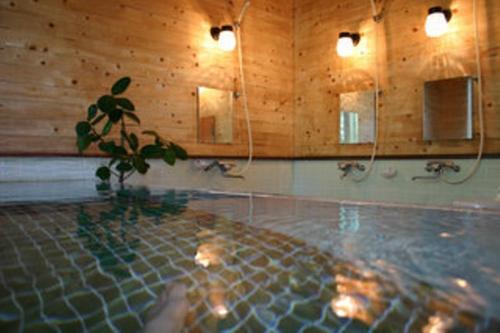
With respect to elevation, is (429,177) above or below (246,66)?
below

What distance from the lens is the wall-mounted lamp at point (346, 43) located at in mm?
3422

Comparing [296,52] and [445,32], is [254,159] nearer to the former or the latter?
[296,52]

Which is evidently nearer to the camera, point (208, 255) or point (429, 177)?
point (208, 255)

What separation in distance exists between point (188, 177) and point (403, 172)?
1702 mm

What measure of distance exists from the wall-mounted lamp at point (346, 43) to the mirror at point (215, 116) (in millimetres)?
1015

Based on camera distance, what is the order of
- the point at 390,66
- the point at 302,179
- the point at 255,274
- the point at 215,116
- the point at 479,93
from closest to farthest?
the point at 255,274
the point at 479,93
the point at 390,66
the point at 215,116
the point at 302,179

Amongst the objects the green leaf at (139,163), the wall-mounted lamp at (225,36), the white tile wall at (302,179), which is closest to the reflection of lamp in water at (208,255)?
the white tile wall at (302,179)

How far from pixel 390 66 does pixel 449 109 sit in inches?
24.0

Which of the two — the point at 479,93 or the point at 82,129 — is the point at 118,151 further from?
the point at 479,93

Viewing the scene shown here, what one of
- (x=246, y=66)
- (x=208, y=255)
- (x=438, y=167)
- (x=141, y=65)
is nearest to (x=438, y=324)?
(x=208, y=255)

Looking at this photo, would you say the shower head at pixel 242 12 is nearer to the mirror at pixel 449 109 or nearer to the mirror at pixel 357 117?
the mirror at pixel 357 117

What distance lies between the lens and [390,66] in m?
3.30

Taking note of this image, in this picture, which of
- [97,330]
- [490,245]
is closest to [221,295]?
[97,330]

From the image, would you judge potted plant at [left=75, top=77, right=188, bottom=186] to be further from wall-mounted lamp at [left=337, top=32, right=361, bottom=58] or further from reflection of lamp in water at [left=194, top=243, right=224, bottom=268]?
reflection of lamp in water at [left=194, top=243, right=224, bottom=268]
